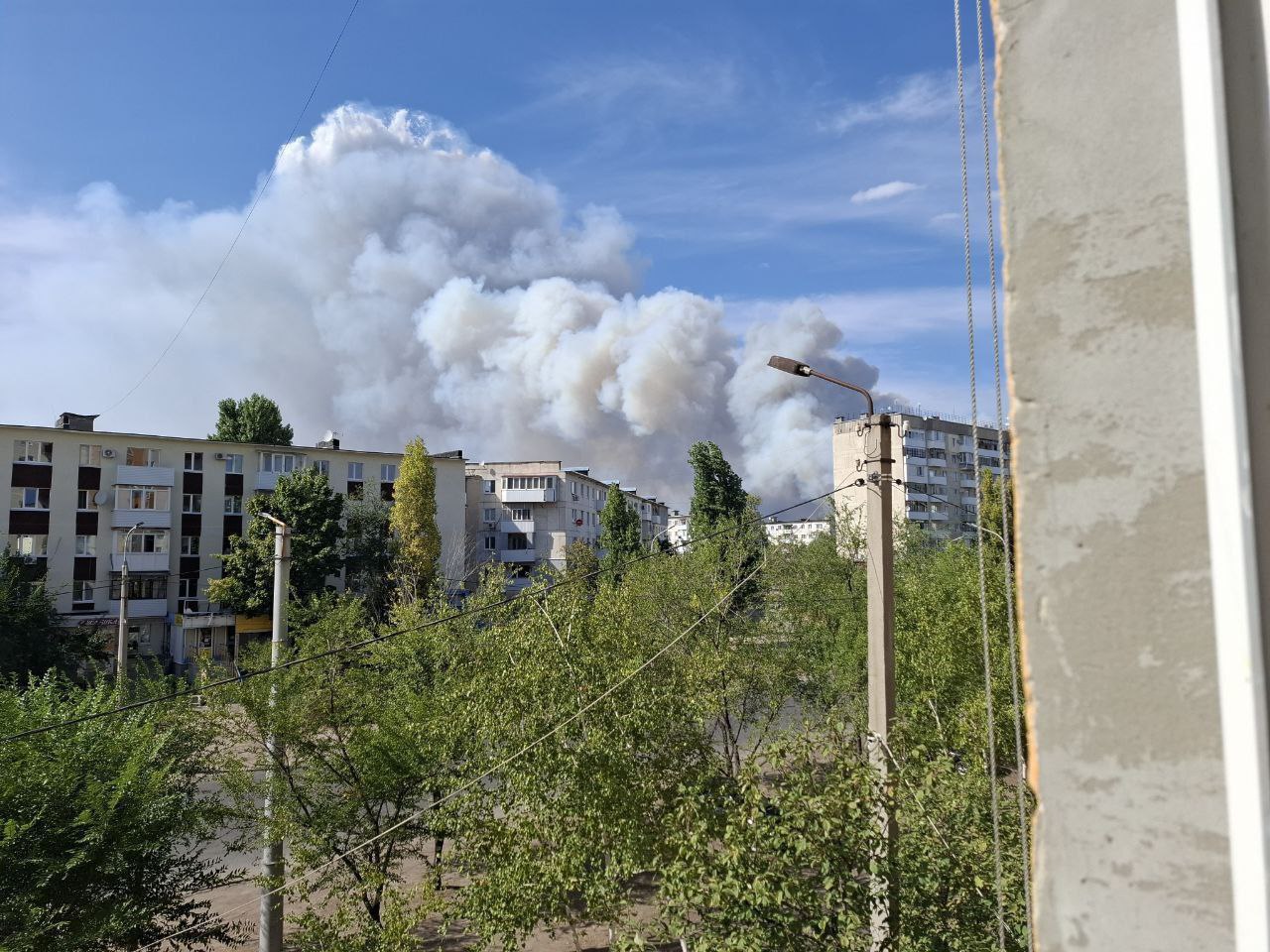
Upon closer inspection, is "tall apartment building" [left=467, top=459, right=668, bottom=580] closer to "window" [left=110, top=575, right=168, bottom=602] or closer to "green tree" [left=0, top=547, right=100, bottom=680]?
"window" [left=110, top=575, right=168, bottom=602]

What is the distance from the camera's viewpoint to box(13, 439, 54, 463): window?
1475 inches

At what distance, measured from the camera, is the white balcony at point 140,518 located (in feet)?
129

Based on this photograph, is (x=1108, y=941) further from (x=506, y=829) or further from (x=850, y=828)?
(x=506, y=829)

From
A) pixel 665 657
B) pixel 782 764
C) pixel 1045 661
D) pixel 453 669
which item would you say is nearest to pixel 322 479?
pixel 453 669

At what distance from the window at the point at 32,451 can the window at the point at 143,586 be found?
6.17 m

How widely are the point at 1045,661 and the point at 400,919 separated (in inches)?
407

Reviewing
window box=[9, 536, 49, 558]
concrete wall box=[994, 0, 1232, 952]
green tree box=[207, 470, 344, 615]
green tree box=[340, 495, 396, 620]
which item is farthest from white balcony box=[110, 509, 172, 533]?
concrete wall box=[994, 0, 1232, 952]

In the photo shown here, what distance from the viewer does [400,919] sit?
32.5ft

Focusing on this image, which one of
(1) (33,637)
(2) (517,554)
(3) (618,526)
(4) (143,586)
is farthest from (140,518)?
(2) (517,554)

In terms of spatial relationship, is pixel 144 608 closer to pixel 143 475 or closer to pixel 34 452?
pixel 143 475

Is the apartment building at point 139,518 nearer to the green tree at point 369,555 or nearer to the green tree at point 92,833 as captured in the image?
the green tree at point 369,555

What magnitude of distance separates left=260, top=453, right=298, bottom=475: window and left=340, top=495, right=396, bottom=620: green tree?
14.5ft

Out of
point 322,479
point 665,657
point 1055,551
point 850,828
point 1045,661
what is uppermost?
point 322,479

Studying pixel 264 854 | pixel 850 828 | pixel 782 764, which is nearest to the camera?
pixel 850 828
